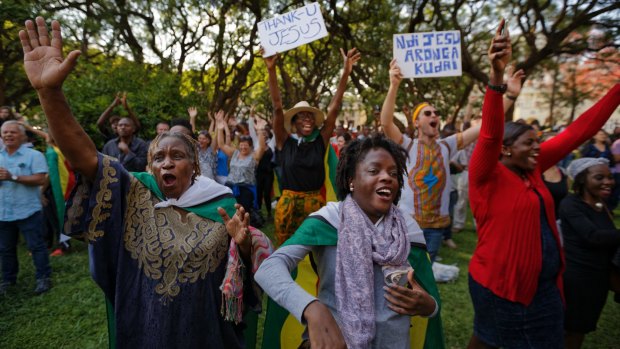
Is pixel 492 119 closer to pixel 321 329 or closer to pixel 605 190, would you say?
pixel 605 190

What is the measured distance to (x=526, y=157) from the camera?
2.54 m

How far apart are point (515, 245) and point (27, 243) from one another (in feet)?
17.8

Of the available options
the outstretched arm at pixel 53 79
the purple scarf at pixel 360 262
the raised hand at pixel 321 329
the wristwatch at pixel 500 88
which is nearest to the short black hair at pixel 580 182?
the wristwatch at pixel 500 88

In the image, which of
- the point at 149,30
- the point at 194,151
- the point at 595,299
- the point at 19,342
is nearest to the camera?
the point at 194,151

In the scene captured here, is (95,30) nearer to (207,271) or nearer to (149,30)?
(149,30)

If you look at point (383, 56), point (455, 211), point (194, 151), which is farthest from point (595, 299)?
point (383, 56)

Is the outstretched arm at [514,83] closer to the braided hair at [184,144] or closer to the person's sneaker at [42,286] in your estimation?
the braided hair at [184,144]

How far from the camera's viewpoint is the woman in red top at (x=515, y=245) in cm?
241

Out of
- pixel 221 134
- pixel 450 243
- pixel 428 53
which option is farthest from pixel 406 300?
pixel 221 134

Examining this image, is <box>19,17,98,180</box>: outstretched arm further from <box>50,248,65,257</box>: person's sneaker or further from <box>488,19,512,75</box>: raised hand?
<box>50,248,65,257</box>: person's sneaker

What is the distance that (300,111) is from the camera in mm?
4402

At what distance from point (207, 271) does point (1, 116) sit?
292 inches

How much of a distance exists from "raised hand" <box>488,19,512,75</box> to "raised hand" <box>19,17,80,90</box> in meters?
2.01

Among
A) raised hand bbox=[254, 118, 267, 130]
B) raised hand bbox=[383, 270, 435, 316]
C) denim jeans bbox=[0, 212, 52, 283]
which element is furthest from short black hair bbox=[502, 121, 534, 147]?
denim jeans bbox=[0, 212, 52, 283]
